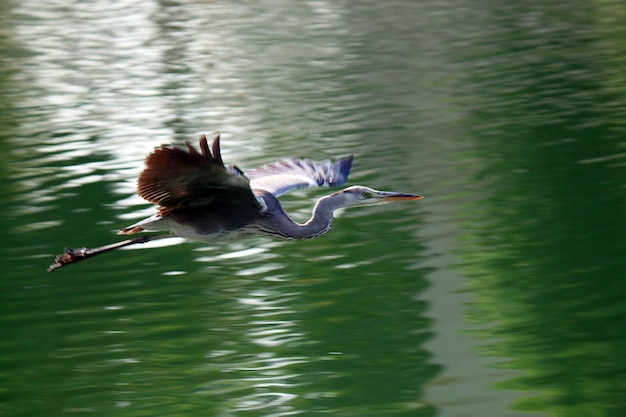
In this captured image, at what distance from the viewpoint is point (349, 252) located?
41.4 ft

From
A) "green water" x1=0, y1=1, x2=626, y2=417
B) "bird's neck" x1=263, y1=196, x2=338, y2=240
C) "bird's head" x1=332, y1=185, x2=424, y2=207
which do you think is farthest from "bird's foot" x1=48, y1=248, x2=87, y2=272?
"bird's head" x1=332, y1=185, x2=424, y2=207

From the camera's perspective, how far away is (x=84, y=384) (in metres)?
10.1

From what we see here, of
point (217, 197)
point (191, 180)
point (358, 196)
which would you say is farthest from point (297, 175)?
point (191, 180)

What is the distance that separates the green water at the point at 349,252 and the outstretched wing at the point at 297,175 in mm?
1318

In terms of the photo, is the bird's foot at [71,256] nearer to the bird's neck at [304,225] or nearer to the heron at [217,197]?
the heron at [217,197]

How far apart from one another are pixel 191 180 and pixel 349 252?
4.39 meters

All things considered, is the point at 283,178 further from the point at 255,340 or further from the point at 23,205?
the point at 23,205

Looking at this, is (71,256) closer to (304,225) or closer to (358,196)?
(304,225)

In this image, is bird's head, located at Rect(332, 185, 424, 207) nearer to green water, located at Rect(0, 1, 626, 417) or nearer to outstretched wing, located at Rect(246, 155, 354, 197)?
outstretched wing, located at Rect(246, 155, 354, 197)

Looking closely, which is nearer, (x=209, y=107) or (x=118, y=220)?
(x=118, y=220)

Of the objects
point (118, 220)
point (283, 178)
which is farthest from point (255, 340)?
point (118, 220)

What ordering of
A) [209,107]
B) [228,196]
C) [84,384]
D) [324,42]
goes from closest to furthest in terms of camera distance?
[228,196]
[84,384]
[209,107]
[324,42]

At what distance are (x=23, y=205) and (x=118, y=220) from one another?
5.65 ft

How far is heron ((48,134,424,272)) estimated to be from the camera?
27.0 ft
